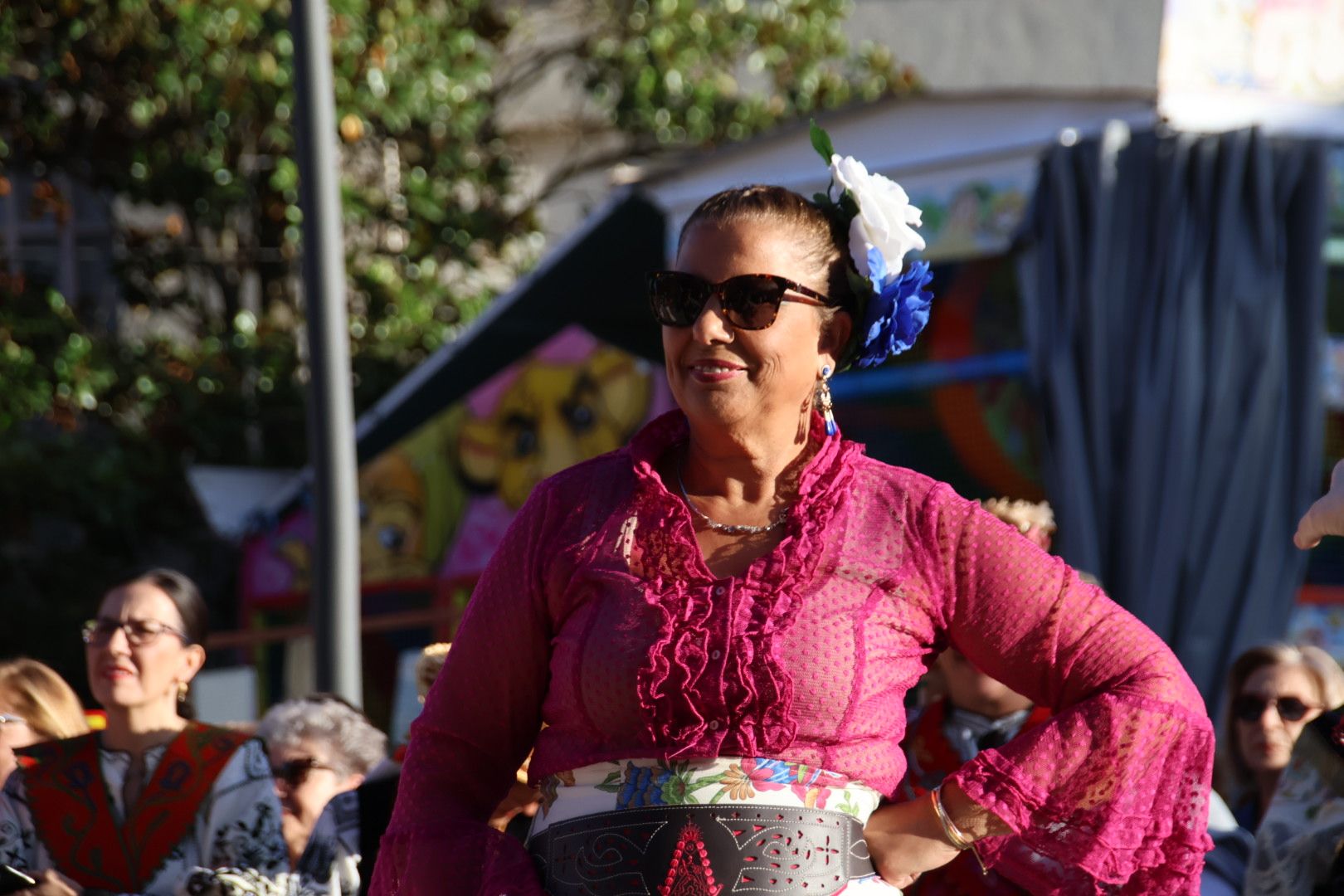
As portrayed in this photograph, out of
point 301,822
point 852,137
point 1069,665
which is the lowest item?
point 301,822

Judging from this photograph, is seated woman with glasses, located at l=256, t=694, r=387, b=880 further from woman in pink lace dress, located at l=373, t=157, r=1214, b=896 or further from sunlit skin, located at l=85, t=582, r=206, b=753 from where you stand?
woman in pink lace dress, located at l=373, t=157, r=1214, b=896

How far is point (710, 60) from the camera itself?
13875 millimetres

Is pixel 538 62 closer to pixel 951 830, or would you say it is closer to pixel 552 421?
pixel 552 421

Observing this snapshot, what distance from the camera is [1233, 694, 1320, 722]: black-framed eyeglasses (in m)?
5.14

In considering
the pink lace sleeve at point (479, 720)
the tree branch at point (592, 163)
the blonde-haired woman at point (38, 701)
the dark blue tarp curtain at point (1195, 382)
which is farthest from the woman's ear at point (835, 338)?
the tree branch at point (592, 163)

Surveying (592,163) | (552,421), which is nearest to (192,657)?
(552,421)

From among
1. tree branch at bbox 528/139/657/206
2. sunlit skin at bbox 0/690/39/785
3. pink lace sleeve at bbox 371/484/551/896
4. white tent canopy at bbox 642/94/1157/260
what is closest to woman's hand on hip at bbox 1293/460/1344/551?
pink lace sleeve at bbox 371/484/551/896

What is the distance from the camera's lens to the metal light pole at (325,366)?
6.78 metres

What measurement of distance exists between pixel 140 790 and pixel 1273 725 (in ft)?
9.87

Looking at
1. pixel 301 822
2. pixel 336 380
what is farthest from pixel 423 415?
pixel 301 822

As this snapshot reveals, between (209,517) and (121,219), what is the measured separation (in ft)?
11.7

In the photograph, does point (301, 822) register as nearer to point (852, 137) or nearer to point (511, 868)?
point (511, 868)

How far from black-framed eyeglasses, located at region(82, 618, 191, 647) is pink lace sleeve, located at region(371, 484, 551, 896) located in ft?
7.31

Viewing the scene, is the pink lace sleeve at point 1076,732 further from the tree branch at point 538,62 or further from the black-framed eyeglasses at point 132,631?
the tree branch at point 538,62
